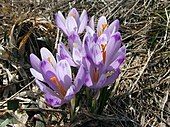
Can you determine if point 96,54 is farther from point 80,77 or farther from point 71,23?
Answer: point 71,23

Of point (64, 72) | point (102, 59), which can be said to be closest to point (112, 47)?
point (102, 59)

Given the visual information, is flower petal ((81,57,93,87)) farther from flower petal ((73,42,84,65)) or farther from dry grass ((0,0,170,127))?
dry grass ((0,0,170,127))

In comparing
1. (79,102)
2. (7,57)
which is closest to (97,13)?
(7,57)

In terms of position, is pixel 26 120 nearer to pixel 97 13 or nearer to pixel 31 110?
pixel 31 110

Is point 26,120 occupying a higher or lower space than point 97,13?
lower

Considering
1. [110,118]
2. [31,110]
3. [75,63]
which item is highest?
[75,63]

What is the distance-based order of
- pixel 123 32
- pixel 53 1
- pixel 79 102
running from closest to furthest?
pixel 79 102, pixel 123 32, pixel 53 1
